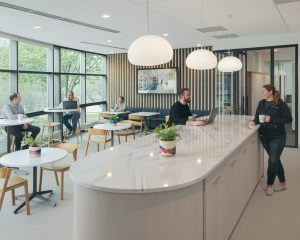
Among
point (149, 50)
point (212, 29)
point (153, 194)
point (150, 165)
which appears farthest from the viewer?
point (212, 29)

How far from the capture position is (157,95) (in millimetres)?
11430

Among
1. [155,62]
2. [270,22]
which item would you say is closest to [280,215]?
[155,62]

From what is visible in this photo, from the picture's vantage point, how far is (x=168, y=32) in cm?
744

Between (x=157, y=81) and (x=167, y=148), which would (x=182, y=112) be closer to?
(x=167, y=148)

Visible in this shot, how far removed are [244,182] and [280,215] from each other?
59 centimetres

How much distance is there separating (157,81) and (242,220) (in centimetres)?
812

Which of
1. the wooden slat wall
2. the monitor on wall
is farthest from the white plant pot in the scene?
the monitor on wall

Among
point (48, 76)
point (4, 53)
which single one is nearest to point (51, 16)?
point (4, 53)

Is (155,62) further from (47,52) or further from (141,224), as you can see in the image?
(47,52)

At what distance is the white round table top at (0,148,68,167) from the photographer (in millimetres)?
3723

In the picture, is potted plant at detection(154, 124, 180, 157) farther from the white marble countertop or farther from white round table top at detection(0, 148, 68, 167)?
white round table top at detection(0, 148, 68, 167)

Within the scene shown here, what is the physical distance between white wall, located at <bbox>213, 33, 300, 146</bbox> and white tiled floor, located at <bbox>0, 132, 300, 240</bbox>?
4.48m

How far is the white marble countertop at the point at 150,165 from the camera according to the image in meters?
2.10

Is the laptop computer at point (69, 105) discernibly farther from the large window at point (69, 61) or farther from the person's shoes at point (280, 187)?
the person's shoes at point (280, 187)
